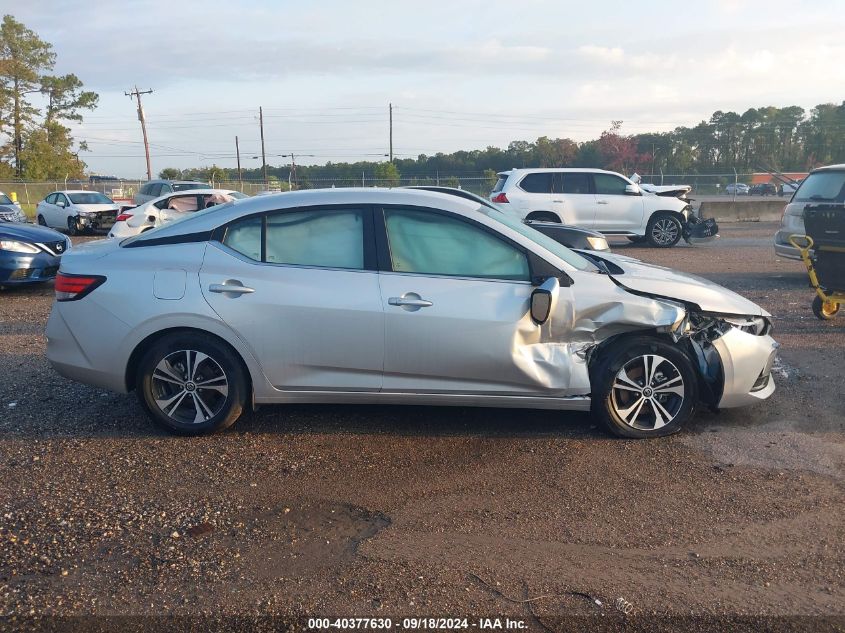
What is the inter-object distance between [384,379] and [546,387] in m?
1.04

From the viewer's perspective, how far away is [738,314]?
5.07 meters

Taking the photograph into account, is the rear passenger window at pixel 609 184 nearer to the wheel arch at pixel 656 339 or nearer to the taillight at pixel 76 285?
the wheel arch at pixel 656 339

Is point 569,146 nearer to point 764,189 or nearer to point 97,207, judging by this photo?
point 764,189

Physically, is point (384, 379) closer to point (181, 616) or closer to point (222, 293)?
point (222, 293)

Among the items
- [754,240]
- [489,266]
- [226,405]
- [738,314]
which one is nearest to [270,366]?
[226,405]

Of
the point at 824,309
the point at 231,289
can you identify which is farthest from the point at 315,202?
the point at 824,309

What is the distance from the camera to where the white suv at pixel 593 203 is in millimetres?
17172

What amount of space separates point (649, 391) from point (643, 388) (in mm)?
44

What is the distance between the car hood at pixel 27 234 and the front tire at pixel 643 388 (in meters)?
9.35

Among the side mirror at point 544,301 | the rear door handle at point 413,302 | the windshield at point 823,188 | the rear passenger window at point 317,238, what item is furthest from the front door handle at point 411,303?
the windshield at point 823,188

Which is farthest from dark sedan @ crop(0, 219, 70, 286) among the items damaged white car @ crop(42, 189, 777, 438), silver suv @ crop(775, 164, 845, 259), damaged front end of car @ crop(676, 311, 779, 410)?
silver suv @ crop(775, 164, 845, 259)

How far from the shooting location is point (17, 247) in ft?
35.8

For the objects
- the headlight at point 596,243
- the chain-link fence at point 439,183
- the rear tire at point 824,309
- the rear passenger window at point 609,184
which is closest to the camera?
the rear tire at point 824,309

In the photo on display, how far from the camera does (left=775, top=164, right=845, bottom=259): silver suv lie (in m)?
10.8
